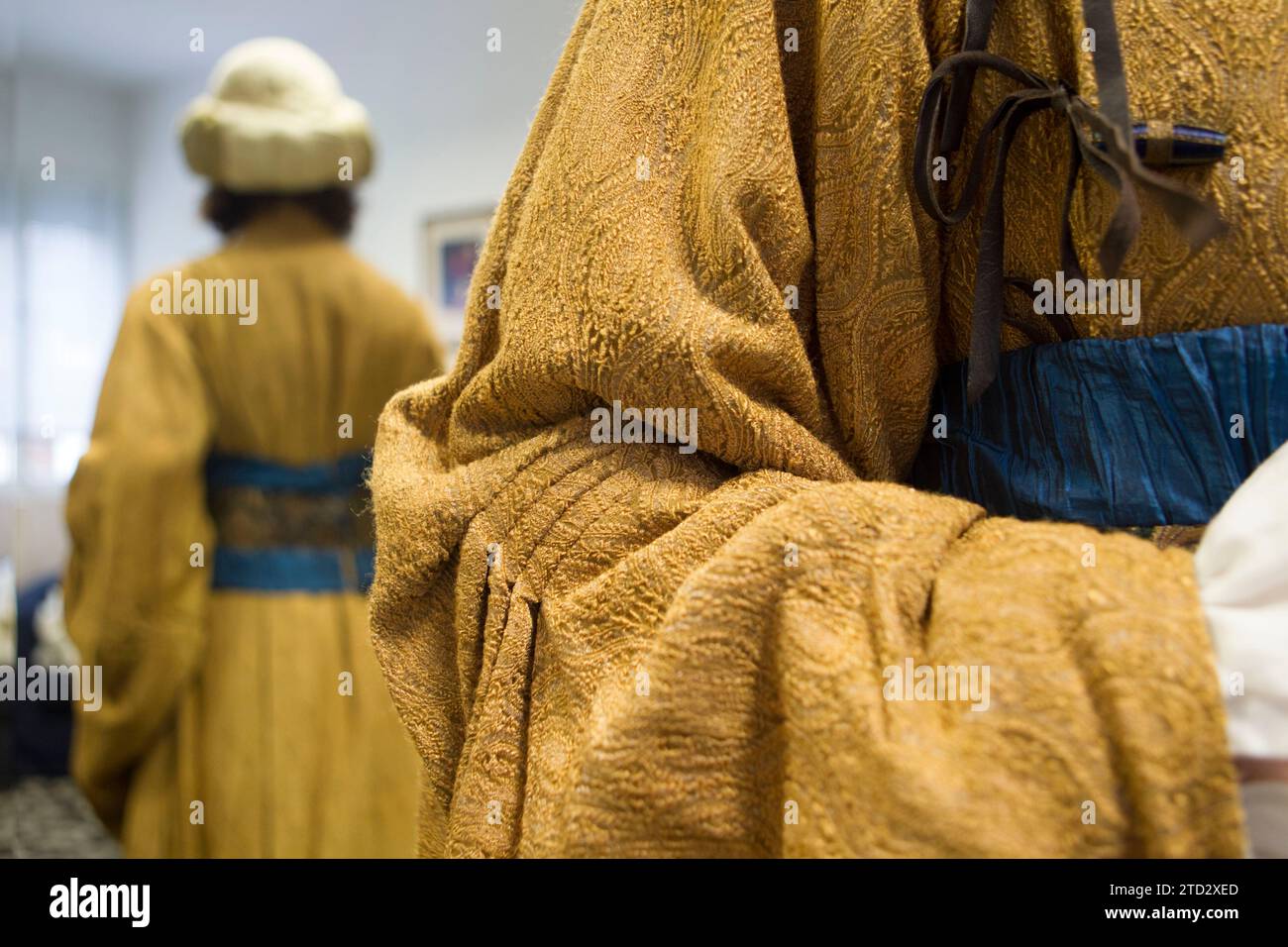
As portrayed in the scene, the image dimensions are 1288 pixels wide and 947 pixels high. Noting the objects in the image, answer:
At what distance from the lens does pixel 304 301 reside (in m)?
1.36

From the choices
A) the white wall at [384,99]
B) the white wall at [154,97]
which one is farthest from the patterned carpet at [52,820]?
the white wall at [384,99]

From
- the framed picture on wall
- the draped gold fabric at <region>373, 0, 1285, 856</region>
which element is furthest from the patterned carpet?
the draped gold fabric at <region>373, 0, 1285, 856</region>

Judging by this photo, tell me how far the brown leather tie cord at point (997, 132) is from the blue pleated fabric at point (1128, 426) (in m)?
0.03

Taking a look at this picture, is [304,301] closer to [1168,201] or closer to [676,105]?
[676,105]

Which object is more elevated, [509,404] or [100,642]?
[509,404]

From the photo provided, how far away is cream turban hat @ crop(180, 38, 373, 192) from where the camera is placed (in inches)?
52.7

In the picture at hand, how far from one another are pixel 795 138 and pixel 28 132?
47.5 inches

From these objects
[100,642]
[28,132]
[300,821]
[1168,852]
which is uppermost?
[28,132]

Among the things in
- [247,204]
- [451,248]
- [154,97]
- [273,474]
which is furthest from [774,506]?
[451,248]

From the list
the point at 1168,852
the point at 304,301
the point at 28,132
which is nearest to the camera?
the point at 1168,852

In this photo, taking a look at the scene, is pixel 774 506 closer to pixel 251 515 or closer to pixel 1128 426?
pixel 1128 426

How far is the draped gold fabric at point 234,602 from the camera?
4.13 ft

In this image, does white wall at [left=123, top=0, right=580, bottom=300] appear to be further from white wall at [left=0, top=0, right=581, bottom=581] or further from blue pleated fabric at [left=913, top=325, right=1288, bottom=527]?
blue pleated fabric at [left=913, top=325, right=1288, bottom=527]
